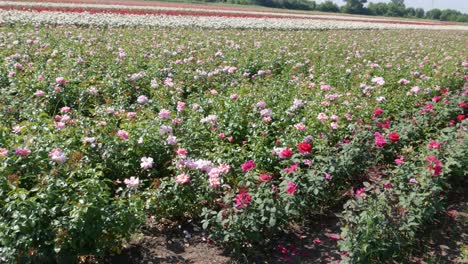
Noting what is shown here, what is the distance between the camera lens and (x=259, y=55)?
10156 mm

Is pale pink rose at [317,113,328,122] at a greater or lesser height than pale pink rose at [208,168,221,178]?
greater

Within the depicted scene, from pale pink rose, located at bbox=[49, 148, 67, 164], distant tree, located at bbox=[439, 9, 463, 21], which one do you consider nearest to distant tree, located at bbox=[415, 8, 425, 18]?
distant tree, located at bbox=[439, 9, 463, 21]

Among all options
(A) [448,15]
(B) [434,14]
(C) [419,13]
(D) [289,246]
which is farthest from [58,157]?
(B) [434,14]

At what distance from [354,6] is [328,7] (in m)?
6.59

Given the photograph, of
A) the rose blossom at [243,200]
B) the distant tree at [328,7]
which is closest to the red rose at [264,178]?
the rose blossom at [243,200]

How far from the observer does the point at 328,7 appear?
71.3m

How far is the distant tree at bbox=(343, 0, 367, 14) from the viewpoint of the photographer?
72075 mm

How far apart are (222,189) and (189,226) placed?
0.45 metres

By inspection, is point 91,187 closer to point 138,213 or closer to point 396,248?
point 138,213

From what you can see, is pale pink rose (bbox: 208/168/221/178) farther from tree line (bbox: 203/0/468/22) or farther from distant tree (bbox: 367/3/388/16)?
distant tree (bbox: 367/3/388/16)

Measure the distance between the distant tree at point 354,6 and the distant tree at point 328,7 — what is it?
132cm

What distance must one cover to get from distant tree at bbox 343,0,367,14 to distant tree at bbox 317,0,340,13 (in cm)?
132

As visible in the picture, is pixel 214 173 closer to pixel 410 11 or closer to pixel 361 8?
pixel 361 8

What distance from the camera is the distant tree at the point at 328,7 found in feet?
232
